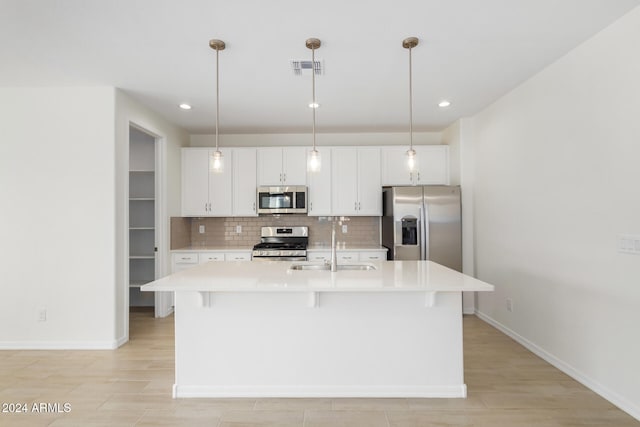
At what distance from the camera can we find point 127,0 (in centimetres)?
202

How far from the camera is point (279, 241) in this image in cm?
509

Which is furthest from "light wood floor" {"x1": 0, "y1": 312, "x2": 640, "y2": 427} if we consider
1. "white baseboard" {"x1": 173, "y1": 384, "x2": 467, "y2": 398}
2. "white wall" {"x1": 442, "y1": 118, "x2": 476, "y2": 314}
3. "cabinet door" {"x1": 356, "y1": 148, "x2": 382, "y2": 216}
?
"cabinet door" {"x1": 356, "y1": 148, "x2": 382, "y2": 216}

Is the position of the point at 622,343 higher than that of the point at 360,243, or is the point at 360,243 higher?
the point at 360,243

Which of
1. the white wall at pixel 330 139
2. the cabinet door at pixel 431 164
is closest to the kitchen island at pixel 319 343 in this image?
the cabinet door at pixel 431 164

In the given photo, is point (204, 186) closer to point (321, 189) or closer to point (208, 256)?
point (208, 256)

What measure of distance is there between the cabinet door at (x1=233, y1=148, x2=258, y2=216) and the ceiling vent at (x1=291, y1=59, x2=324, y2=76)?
206 cm

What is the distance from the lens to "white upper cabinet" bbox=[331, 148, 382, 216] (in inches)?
191

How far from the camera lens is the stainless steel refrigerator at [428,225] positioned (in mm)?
4352

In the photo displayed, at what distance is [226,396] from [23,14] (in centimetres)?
283

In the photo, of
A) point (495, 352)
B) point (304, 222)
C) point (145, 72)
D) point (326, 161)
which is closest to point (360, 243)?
point (304, 222)

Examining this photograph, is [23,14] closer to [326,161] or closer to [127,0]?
[127,0]

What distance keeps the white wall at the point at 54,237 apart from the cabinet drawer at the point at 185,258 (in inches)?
47.4

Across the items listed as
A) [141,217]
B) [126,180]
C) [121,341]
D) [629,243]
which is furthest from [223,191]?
[629,243]

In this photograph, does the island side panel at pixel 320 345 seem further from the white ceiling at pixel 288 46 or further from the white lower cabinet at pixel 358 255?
the white lower cabinet at pixel 358 255
